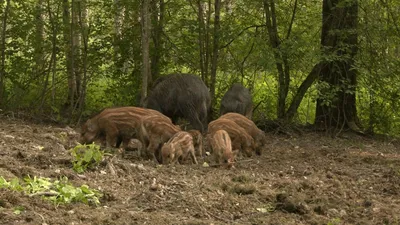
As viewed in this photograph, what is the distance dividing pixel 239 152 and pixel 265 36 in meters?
4.64

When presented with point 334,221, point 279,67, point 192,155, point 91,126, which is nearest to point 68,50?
point 279,67

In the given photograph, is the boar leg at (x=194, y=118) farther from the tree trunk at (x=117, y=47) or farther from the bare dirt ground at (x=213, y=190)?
the tree trunk at (x=117, y=47)

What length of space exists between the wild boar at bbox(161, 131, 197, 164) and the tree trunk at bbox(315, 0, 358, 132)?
399cm

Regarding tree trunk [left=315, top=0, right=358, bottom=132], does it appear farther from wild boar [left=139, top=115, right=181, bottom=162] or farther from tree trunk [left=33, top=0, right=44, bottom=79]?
tree trunk [left=33, top=0, right=44, bottom=79]

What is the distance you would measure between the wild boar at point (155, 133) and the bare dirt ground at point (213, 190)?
25 cm

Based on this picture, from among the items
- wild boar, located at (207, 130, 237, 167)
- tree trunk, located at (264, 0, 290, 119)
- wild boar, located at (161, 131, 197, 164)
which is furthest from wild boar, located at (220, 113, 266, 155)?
tree trunk, located at (264, 0, 290, 119)

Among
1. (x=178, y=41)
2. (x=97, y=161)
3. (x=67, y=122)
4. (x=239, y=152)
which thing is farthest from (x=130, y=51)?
(x=97, y=161)

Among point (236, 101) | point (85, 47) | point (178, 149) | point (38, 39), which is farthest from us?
point (38, 39)

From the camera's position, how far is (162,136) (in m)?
8.75

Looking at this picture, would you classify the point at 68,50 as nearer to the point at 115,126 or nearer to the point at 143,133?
the point at 115,126

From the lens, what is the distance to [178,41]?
13672mm

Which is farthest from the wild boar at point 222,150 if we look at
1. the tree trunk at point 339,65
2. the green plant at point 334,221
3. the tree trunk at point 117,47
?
the tree trunk at point 117,47

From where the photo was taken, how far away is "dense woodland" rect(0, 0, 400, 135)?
1205 centimetres

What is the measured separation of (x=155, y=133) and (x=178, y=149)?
19.9 inches
